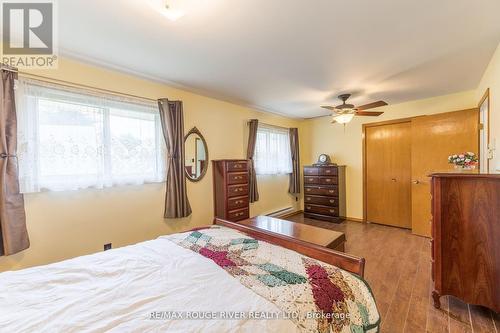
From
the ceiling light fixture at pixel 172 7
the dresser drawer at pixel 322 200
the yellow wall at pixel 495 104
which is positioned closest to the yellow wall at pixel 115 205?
the ceiling light fixture at pixel 172 7

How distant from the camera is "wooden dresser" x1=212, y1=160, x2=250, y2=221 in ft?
11.2

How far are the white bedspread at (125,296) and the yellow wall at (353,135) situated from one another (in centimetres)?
425

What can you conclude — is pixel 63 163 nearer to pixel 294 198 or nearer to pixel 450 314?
pixel 450 314

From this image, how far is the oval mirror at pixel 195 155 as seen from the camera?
10.7 feet

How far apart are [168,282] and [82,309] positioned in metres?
0.36

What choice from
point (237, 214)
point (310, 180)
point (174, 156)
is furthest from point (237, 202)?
point (310, 180)

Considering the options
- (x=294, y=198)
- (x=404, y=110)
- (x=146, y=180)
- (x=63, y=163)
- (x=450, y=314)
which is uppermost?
(x=404, y=110)

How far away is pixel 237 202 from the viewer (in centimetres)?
356

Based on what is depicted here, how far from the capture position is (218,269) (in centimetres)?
127

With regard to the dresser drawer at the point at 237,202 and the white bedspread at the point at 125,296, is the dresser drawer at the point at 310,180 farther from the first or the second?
the white bedspread at the point at 125,296

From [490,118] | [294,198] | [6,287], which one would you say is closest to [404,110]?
[490,118]

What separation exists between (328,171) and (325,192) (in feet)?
1.51

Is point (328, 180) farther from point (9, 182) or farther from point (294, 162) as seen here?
point (9, 182)

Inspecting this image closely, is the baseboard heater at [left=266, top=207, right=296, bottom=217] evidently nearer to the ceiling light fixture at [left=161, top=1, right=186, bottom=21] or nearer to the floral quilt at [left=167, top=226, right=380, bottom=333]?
the floral quilt at [left=167, top=226, right=380, bottom=333]
